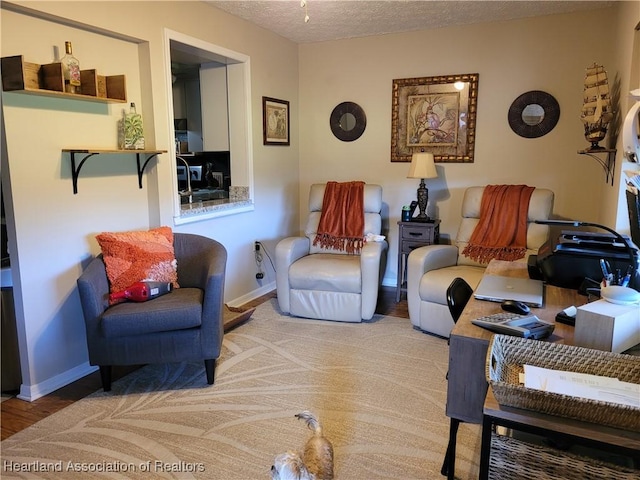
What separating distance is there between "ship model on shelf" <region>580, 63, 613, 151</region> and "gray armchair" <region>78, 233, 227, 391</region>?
2.57m

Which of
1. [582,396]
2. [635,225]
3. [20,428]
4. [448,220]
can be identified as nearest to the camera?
[582,396]

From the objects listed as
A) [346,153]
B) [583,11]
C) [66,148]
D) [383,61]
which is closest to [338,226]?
[346,153]

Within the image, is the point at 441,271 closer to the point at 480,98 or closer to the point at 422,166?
the point at 422,166

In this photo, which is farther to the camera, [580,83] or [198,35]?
[580,83]

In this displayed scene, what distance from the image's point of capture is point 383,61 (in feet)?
14.4

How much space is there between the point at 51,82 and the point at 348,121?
2825 mm

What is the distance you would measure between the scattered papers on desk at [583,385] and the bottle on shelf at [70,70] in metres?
2.56

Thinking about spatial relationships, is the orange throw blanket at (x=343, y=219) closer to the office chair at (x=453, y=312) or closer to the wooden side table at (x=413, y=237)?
the wooden side table at (x=413, y=237)

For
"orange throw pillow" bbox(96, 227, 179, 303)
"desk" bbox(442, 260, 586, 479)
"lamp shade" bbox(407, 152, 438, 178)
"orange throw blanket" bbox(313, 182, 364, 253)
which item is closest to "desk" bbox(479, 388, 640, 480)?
"desk" bbox(442, 260, 586, 479)

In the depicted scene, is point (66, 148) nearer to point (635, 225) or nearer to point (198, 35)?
point (198, 35)

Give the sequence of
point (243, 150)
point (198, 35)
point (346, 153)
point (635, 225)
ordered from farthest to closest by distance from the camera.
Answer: point (346, 153) → point (243, 150) → point (198, 35) → point (635, 225)

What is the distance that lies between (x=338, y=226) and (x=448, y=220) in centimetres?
110

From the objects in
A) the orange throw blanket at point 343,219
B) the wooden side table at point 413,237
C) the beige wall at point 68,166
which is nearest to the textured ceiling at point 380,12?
the beige wall at point 68,166

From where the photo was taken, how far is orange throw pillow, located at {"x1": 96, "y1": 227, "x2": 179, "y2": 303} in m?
2.67
